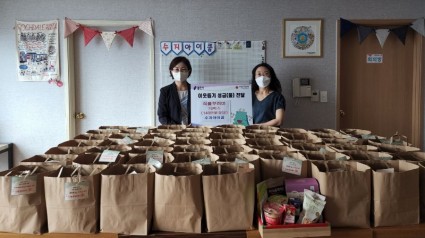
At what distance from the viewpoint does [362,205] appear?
102 centimetres

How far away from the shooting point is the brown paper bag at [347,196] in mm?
1014

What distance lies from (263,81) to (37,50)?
7.80ft

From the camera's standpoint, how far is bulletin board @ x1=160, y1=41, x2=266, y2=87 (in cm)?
333

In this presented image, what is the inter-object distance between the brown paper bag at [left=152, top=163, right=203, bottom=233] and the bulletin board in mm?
2450

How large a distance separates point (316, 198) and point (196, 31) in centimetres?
265

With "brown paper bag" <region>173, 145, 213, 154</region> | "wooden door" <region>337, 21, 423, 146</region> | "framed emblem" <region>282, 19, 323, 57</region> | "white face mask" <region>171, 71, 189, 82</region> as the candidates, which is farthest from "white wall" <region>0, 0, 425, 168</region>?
"brown paper bag" <region>173, 145, 213, 154</region>

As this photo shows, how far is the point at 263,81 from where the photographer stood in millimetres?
2850

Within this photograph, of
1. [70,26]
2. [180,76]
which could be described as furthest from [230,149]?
[70,26]

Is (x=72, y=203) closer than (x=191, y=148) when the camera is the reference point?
Yes

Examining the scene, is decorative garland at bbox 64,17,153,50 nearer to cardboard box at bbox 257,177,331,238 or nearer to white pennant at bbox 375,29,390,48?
white pennant at bbox 375,29,390,48

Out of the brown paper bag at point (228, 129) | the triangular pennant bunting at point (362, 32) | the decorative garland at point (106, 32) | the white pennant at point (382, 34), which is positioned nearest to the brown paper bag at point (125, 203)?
the brown paper bag at point (228, 129)

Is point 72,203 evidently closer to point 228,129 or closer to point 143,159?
point 143,159

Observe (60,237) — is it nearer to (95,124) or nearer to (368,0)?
(95,124)

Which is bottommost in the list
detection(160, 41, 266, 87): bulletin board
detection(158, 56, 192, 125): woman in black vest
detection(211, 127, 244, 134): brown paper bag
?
detection(211, 127, 244, 134): brown paper bag
